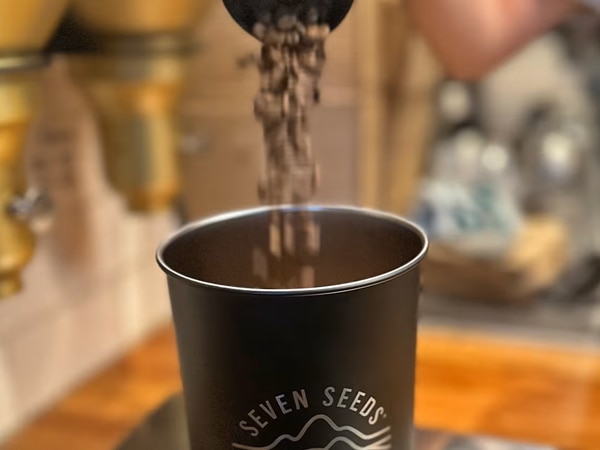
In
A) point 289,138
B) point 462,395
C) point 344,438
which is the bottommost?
point 462,395

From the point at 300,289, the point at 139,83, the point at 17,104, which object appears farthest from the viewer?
the point at 139,83

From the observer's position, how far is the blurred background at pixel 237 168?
2.02ft

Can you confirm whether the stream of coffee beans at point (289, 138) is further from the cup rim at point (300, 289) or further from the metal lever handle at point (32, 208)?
the metal lever handle at point (32, 208)

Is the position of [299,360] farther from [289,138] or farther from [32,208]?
[32,208]

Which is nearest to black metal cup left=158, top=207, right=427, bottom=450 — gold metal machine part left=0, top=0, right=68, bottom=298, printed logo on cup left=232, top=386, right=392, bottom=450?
printed logo on cup left=232, top=386, right=392, bottom=450

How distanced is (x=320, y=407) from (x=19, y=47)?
0.31m

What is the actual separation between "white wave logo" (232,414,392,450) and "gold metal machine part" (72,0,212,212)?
0.35m

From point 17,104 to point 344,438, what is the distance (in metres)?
0.31

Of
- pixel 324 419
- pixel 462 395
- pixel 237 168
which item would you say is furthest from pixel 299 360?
pixel 237 168

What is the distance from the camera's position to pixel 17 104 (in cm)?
50

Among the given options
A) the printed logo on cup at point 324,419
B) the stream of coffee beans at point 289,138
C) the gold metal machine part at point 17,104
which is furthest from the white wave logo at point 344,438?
the gold metal machine part at point 17,104

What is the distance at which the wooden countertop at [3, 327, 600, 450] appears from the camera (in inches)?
25.5

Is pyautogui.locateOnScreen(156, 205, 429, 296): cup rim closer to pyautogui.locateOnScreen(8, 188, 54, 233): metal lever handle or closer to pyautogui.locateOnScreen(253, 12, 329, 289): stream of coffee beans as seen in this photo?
pyautogui.locateOnScreen(253, 12, 329, 289): stream of coffee beans

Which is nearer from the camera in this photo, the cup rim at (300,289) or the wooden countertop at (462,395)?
the cup rim at (300,289)
